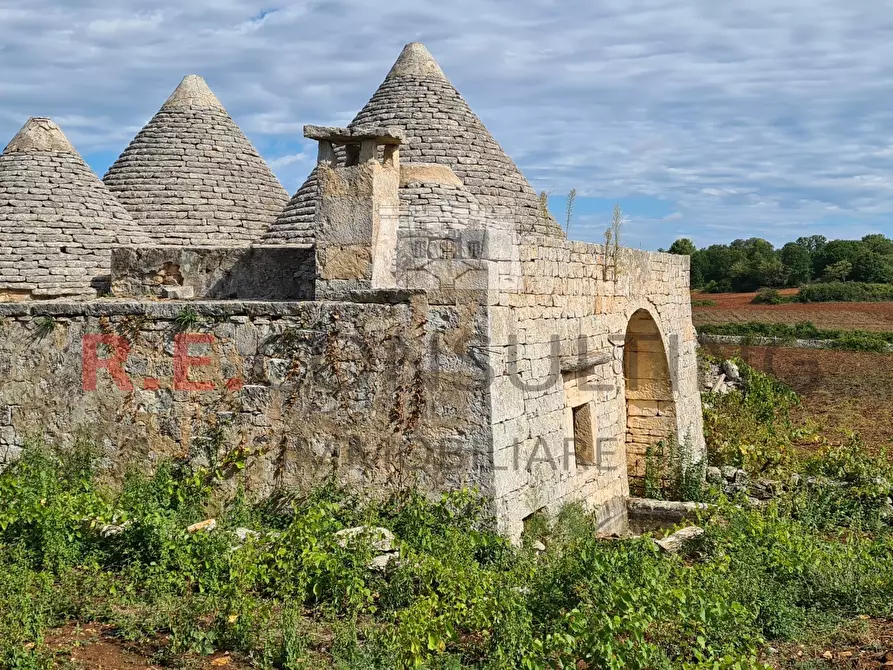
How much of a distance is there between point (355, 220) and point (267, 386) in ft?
4.82

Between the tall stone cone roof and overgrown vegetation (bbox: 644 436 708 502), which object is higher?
the tall stone cone roof

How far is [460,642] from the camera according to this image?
5.21 meters

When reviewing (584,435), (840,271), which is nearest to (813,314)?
(840,271)

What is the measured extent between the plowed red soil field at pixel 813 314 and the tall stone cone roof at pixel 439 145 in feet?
68.9

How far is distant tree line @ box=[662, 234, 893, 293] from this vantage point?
3997cm

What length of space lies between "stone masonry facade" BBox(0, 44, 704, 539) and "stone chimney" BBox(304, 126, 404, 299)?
0.6 inches

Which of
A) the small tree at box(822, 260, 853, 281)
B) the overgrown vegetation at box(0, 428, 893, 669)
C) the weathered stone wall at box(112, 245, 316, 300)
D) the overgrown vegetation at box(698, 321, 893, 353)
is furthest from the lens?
the small tree at box(822, 260, 853, 281)

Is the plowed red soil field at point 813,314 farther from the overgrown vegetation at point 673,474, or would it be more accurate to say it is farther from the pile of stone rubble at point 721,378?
the overgrown vegetation at point 673,474

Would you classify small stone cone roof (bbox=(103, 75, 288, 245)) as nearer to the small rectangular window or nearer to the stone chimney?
the stone chimney

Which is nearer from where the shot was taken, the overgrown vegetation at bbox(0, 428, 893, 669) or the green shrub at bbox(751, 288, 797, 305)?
the overgrown vegetation at bbox(0, 428, 893, 669)

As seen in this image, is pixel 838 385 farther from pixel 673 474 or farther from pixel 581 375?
pixel 581 375

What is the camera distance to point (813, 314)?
1236 inches

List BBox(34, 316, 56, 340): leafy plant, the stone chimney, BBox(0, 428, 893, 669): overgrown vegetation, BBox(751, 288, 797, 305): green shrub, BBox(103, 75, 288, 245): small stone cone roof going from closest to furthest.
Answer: BBox(0, 428, 893, 669): overgrown vegetation
the stone chimney
BBox(34, 316, 56, 340): leafy plant
BBox(103, 75, 288, 245): small stone cone roof
BBox(751, 288, 797, 305): green shrub

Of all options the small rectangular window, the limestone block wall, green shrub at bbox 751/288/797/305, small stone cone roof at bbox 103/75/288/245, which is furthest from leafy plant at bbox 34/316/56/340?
green shrub at bbox 751/288/797/305
